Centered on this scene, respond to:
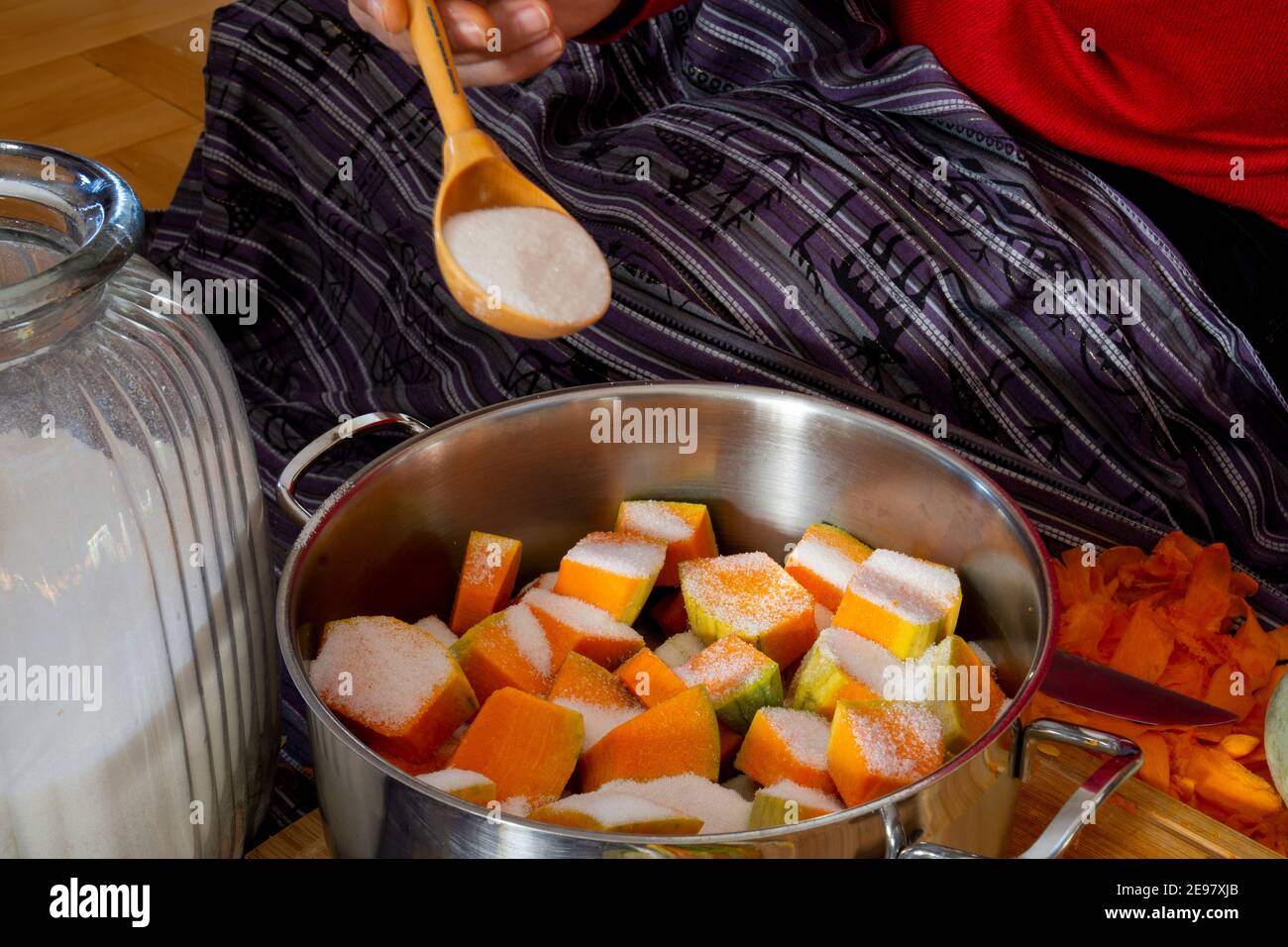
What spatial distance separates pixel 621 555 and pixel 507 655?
0.27 ft

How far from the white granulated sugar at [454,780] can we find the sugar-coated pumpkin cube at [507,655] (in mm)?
91

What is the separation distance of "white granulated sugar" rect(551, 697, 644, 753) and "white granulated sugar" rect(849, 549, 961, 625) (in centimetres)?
12

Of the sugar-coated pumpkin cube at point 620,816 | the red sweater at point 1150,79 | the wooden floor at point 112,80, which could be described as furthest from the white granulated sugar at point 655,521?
the wooden floor at point 112,80

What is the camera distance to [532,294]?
0.62 metres

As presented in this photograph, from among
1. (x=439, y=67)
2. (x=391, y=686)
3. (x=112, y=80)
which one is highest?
(x=112, y=80)

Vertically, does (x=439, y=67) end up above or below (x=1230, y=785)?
above

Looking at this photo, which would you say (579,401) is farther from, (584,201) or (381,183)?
(381,183)

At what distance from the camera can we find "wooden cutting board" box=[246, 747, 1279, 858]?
2.02 feet

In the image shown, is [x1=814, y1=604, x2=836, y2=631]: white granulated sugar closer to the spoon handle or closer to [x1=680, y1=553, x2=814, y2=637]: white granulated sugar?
[x1=680, y1=553, x2=814, y2=637]: white granulated sugar

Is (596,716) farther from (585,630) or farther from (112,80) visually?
(112,80)

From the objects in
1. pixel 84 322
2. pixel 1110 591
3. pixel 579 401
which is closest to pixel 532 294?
pixel 579 401

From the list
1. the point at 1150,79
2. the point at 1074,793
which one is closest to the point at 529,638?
the point at 1074,793

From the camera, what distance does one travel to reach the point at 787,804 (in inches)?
20.8
